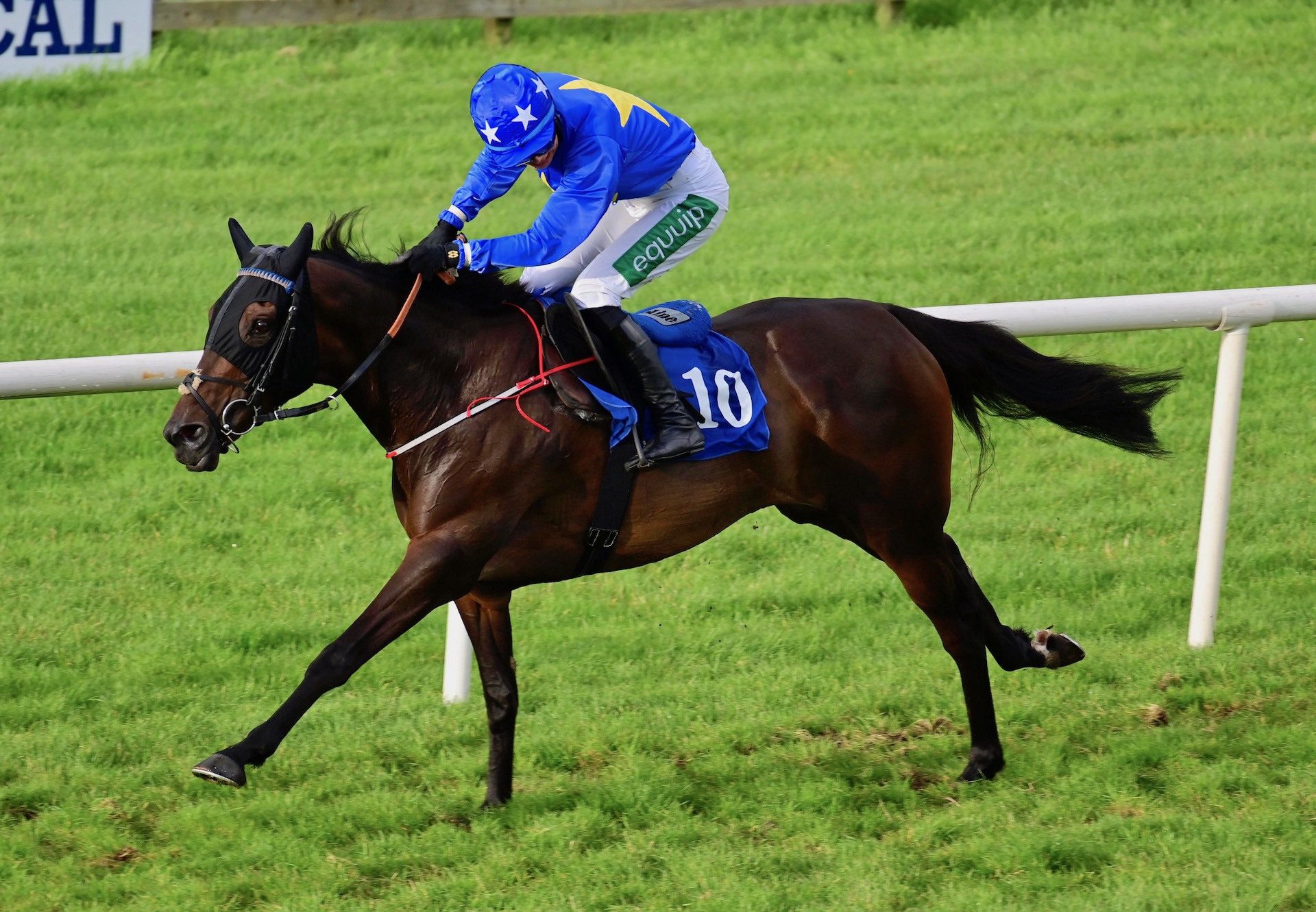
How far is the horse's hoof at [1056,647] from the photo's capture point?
5191 mm

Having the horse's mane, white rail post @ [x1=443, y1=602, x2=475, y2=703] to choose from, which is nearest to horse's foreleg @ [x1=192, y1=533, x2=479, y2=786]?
the horse's mane

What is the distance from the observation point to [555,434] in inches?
175

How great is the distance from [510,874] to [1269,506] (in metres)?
4.38

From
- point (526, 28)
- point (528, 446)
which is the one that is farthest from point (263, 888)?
point (526, 28)

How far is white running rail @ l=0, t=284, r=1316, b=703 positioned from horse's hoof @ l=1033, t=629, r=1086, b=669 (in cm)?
91

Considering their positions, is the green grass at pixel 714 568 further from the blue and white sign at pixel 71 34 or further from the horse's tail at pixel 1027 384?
the horse's tail at pixel 1027 384

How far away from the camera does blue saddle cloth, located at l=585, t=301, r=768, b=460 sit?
4.58 metres

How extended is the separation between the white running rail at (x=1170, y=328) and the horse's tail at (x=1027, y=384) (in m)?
0.19

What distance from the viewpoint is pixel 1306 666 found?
559 cm

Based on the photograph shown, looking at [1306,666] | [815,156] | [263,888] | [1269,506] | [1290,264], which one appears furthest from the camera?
[815,156]

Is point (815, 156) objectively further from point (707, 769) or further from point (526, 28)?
point (707, 769)

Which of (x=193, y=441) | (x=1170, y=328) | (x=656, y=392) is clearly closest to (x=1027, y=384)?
(x=1170, y=328)

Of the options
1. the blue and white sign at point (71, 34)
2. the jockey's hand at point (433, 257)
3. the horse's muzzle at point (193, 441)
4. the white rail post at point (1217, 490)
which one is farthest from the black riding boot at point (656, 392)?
the blue and white sign at point (71, 34)

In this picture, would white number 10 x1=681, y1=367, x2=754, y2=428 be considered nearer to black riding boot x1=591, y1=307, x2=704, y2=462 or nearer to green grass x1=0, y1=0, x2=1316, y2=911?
black riding boot x1=591, y1=307, x2=704, y2=462
